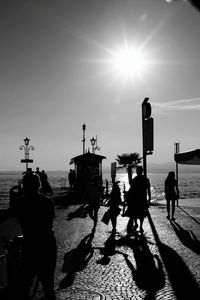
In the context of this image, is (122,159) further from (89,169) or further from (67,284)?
(67,284)

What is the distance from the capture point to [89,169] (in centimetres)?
2967

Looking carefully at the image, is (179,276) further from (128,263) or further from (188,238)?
(188,238)

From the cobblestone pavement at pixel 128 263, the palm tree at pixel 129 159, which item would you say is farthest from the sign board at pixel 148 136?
the palm tree at pixel 129 159

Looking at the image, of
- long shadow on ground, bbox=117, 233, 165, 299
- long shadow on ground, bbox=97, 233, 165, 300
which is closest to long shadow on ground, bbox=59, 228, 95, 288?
long shadow on ground, bbox=97, 233, 165, 300

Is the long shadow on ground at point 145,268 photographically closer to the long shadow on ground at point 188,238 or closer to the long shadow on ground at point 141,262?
the long shadow on ground at point 141,262

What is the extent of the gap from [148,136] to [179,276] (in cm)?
719

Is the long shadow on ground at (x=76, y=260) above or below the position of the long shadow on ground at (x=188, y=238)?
below

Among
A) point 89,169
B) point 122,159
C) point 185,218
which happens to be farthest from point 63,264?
point 122,159

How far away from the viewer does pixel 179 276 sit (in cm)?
651

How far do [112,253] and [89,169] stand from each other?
69.6 ft

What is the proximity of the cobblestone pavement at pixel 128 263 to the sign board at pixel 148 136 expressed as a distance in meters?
2.57

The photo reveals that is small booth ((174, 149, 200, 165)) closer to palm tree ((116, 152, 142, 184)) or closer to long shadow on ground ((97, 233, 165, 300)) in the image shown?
long shadow on ground ((97, 233, 165, 300))

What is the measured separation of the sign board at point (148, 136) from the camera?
1318 centimetres

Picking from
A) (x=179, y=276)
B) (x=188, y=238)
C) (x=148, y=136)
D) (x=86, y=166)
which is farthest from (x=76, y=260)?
(x=86, y=166)
